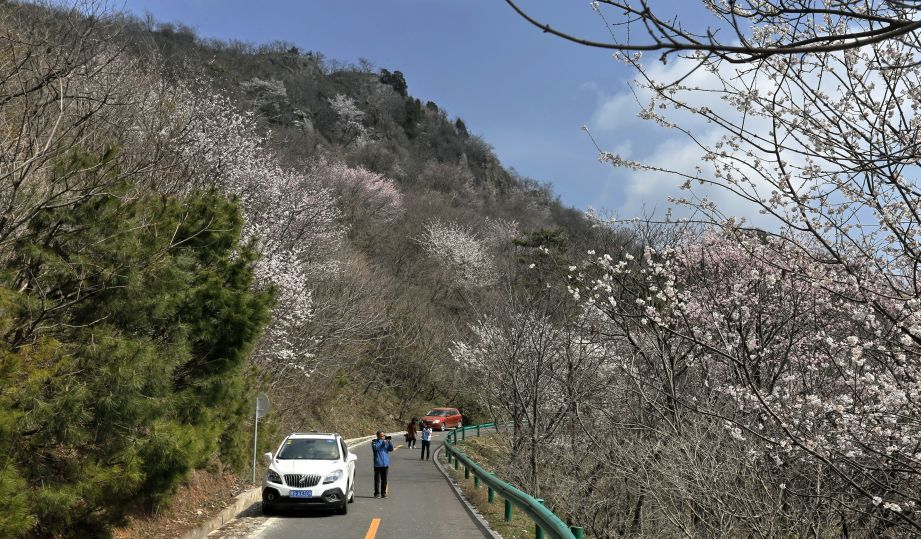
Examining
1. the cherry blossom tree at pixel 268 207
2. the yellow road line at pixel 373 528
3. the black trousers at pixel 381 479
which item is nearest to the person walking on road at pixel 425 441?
the cherry blossom tree at pixel 268 207

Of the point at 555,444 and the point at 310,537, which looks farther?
the point at 555,444

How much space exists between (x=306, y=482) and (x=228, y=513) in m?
1.59

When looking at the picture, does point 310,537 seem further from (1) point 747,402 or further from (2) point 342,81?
(2) point 342,81

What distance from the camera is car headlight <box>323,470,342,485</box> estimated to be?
13805mm

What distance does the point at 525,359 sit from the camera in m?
18.3

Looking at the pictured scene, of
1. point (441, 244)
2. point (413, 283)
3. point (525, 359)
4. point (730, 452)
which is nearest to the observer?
point (730, 452)

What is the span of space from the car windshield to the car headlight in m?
0.86

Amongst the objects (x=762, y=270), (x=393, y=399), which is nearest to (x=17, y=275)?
(x=762, y=270)

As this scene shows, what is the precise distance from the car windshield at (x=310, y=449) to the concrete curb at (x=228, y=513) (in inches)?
46.8

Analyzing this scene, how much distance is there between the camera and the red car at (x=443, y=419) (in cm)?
4334

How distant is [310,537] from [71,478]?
15.8 feet

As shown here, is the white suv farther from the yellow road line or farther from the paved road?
the yellow road line

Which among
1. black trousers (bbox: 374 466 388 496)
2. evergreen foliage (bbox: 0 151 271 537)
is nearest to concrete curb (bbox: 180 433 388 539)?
evergreen foliage (bbox: 0 151 271 537)

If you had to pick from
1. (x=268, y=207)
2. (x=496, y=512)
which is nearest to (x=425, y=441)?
(x=268, y=207)
